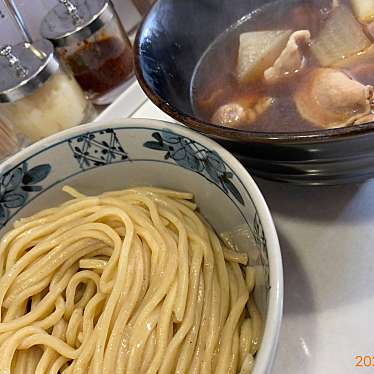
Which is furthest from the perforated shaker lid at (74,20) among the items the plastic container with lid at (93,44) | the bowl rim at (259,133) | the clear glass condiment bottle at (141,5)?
the bowl rim at (259,133)

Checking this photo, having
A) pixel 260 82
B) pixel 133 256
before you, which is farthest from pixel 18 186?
pixel 260 82

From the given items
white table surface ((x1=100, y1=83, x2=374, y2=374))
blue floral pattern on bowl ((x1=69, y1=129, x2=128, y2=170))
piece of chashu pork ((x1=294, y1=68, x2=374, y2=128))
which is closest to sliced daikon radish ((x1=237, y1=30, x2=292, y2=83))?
piece of chashu pork ((x1=294, y1=68, x2=374, y2=128))

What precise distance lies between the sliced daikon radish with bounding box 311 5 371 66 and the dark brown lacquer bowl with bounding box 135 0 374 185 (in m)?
0.27

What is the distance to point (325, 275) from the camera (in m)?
1.01

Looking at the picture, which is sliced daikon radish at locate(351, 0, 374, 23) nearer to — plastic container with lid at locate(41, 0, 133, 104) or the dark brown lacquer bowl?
the dark brown lacquer bowl

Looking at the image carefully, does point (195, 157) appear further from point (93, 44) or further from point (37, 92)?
point (93, 44)

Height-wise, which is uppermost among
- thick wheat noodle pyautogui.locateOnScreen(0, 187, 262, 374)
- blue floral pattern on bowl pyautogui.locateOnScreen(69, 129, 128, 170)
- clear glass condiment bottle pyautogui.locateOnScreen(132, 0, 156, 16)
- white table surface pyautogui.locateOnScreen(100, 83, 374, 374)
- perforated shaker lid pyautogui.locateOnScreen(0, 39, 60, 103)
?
perforated shaker lid pyautogui.locateOnScreen(0, 39, 60, 103)

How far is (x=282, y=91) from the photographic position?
4.07 feet

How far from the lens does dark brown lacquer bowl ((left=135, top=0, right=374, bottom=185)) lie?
0.85 metres

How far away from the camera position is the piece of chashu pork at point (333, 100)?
3.56 ft

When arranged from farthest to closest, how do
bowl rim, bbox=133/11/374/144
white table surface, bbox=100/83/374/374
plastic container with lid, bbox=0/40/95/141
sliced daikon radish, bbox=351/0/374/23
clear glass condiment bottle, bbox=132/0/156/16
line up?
clear glass condiment bottle, bbox=132/0/156/16, plastic container with lid, bbox=0/40/95/141, sliced daikon radish, bbox=351/0/374/23, white table surface, bbox=100/83/374/374, bowl rim, bbox=133/11/374/144

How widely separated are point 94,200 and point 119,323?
0.29 metres

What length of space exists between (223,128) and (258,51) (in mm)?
555

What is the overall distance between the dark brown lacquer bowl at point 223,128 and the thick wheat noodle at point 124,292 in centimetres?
20
